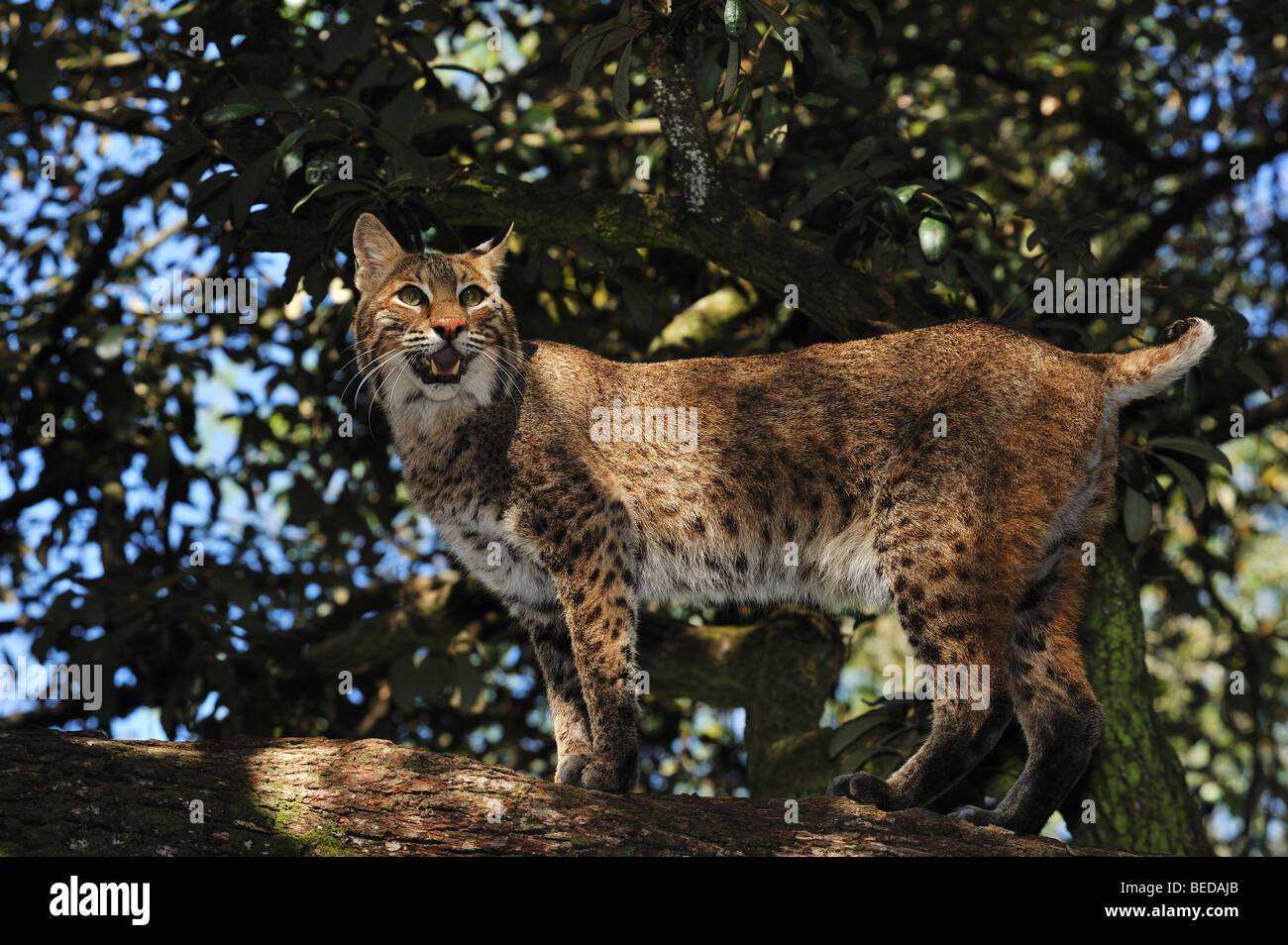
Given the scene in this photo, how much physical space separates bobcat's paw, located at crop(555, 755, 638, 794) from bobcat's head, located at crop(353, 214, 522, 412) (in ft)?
6.42

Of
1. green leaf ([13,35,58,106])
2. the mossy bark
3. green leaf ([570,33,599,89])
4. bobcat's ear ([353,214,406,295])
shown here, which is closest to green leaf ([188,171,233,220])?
bobcat's ear ([353,214,406,295])

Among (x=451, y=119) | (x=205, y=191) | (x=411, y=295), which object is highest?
(x=451, y=119)

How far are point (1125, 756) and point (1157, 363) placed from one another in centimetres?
236

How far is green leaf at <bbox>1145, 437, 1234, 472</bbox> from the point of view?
714 cm

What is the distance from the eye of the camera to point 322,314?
33.1 feet

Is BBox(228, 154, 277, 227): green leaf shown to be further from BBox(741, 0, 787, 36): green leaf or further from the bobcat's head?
BBox(741, 0, 787, 36): green leaf

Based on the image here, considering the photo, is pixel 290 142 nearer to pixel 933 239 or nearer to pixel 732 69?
pixel 732 69

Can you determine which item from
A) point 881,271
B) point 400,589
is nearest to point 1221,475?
point 881,271

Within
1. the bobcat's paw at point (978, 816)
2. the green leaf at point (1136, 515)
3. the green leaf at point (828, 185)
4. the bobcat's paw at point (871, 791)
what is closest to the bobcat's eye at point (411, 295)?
the green leaf at point (828, 185)

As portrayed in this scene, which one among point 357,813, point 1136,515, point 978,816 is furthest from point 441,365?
point 1136,515

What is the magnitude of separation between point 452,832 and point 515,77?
6900 mm

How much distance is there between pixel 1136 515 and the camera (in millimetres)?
7242

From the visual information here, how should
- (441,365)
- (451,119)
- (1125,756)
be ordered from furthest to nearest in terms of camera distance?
1. (451,119)
2. (1125,756)
3. (441,365)
